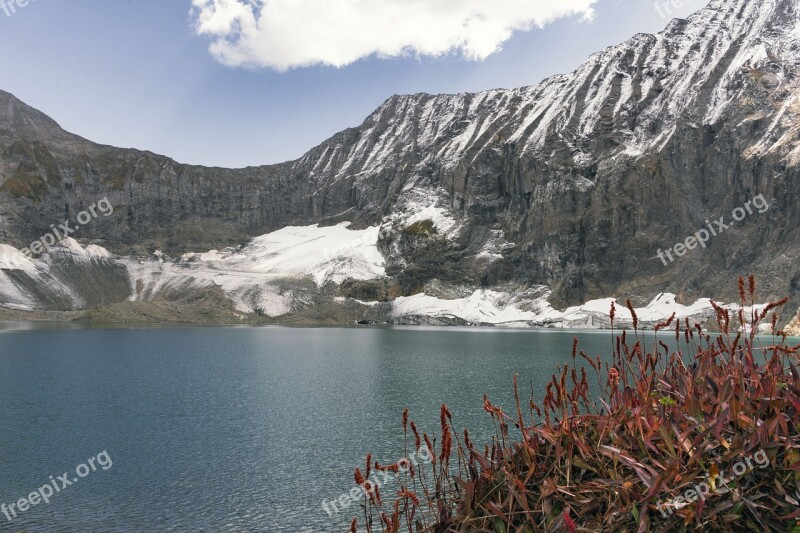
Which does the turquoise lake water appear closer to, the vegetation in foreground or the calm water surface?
the calm water surface

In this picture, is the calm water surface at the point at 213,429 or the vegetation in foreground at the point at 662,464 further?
the calm water surface at the point at 213,429

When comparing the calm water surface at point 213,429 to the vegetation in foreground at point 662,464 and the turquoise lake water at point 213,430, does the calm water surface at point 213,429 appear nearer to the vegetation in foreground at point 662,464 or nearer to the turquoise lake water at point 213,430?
the turquoise lake water at point 213,430

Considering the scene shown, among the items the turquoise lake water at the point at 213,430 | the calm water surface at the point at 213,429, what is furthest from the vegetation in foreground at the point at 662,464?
the turquoise lake water at the point at 213,430

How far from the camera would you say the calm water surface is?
1978 centimetres

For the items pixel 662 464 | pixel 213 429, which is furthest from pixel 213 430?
pixel 662 464

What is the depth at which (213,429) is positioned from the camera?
107 ft

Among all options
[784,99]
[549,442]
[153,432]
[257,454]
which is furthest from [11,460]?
[784,99]

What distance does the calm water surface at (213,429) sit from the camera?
19.8 m

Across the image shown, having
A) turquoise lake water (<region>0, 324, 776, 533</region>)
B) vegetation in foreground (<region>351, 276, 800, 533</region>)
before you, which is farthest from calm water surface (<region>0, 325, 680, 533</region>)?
vegetation in foreground (<region>351, 276, 800, 533</region>)

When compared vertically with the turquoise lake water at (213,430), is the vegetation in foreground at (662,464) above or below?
above

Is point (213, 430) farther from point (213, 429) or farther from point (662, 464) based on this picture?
point (662, 464)

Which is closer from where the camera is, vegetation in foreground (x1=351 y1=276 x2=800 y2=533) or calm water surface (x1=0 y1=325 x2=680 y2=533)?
vegetation in foreground (x1=351 y1=276 x2=800 y2=533)

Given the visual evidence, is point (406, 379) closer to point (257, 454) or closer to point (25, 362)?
point (257, 454)

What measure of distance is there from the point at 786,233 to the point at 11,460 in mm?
197735
